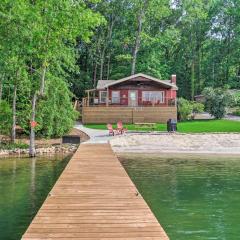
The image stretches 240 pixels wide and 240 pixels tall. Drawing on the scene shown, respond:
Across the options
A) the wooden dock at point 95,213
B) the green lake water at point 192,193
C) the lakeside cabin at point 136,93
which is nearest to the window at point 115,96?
the lakeside cabin at point 136,93

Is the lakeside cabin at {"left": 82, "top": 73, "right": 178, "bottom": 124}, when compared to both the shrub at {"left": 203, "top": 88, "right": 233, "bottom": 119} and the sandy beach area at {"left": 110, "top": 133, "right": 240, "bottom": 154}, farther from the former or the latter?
the sandy beach area at {"left": 110, "top": 133, "right": 240, "bottom": 154}

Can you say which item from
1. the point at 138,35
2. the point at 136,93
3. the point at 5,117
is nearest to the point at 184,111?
the point at 136,93

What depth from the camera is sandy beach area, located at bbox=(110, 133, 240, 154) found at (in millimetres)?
29453

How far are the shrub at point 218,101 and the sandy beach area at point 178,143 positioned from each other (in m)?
13.9

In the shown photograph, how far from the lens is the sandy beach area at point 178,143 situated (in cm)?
2945

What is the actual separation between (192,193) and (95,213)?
22.2ft

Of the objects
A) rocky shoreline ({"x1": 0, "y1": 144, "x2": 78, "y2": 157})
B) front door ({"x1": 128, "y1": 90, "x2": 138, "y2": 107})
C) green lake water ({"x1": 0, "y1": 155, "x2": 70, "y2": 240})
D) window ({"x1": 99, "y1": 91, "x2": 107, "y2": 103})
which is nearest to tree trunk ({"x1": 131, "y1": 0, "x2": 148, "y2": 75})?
window ({"x1": 99, "y1": 91, "x2": 107, "y2": 103})

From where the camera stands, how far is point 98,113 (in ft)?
142

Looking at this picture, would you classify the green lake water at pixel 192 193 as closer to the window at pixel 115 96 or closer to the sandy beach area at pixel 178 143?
the sandy beach area at pixel 178 143

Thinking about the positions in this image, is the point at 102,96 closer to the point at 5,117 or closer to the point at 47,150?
the point at 5,117

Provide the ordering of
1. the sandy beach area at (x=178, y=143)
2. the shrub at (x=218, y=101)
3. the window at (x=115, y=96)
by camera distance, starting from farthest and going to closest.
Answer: the window at (x=115, y=96)
the shrub at (x=218, y=101)
the sandy beach area at (x=178, y=143)

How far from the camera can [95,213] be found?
927cm

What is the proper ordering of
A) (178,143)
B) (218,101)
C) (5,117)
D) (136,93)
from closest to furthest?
(5,117) → (178,143) → (218,101) → (136,93)

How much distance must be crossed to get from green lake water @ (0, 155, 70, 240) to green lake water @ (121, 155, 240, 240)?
3270 millimetres
